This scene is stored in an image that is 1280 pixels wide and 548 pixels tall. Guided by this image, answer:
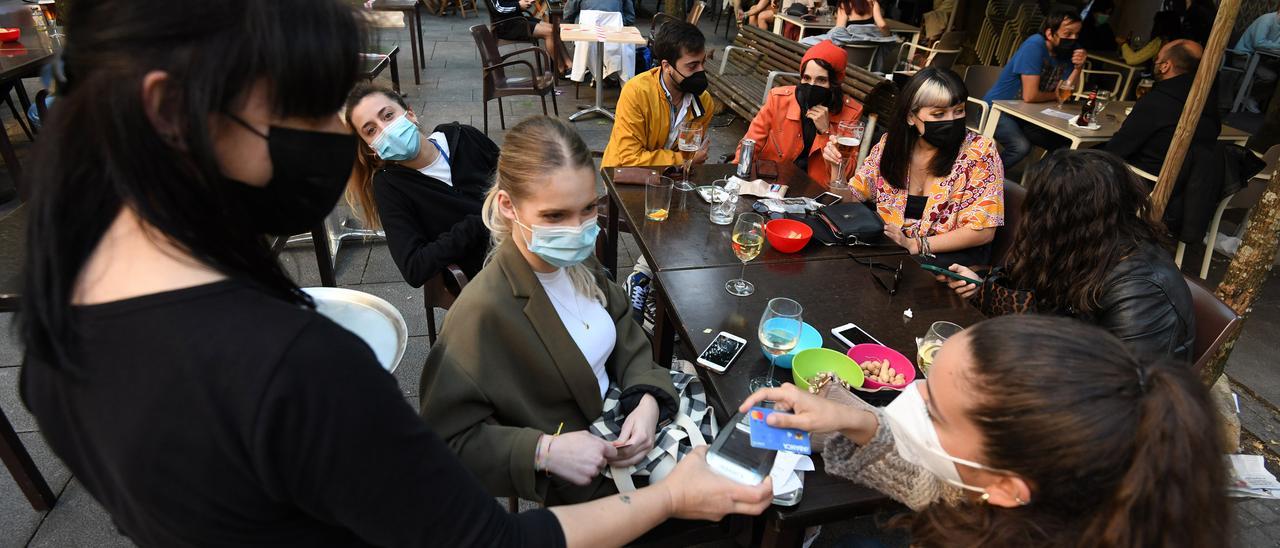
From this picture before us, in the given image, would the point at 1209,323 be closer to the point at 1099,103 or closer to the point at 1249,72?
the point at 1099,103

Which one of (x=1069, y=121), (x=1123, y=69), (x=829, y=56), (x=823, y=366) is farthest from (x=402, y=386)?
(x=1123, y=69)

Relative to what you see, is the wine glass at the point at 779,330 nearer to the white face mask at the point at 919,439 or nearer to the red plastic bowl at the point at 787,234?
the white face mask at the point at 919,439

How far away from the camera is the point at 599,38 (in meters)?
7.32

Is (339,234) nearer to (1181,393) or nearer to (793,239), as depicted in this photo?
(793,239)

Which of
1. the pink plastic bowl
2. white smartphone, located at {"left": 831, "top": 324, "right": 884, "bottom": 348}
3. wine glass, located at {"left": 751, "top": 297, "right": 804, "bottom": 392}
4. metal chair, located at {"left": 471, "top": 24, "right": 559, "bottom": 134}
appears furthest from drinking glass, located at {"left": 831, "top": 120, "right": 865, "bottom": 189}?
metal chair, located at {"left": 471, "top": 24, "right": 559, "bottom": 134}

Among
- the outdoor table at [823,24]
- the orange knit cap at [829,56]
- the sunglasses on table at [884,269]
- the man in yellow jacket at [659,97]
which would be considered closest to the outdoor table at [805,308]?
the sunglasses on table at [884,269]

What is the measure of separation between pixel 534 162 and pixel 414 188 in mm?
1330

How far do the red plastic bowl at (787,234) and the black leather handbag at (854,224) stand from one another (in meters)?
0.13

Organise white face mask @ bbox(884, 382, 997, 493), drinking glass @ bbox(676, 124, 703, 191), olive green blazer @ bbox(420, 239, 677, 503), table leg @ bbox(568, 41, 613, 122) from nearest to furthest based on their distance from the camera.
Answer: white face mask @ bbox(884, 382, 997, 493) → olive green blazer @ bbox(420, 239, 677, 503) → drinking glass @ bbox(676, 124, 703, 191) → table leg @ bbox(568, 41, 613, 122)

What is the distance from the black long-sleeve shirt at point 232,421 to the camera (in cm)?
75

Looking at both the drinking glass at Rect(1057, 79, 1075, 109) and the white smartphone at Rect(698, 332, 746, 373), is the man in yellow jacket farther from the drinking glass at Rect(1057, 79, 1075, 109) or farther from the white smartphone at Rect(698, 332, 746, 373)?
the drinking glass at Rect(1057, 79, 1075, 109)

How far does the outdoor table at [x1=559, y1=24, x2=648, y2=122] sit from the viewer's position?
7.33 meters

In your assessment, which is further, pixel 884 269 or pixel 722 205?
pixel 722 205

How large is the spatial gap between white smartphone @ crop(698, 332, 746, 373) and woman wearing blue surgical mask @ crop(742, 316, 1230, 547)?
685 mm
